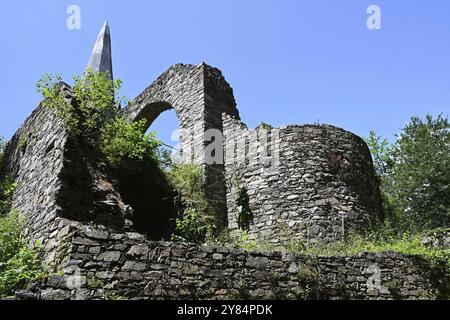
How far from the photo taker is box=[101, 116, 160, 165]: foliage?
835 centimetres

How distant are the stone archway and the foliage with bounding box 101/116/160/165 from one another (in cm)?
162

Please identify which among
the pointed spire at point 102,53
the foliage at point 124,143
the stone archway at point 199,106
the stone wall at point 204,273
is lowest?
the stone wall at point 204,273

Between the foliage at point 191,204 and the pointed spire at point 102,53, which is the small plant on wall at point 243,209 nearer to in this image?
the foliage at point 191,204

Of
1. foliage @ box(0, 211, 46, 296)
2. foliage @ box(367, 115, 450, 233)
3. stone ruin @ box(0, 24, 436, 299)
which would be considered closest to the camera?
stone ruin @ box(0, 24, 436, 299)

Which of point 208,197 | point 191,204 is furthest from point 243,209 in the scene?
point 191,204

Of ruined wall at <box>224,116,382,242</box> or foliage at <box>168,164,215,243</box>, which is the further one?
ruined wall at <box>224,116,382,242</box>

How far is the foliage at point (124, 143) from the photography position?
8.35m

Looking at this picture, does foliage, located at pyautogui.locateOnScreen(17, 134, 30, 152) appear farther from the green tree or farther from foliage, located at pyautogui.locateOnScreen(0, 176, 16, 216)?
the green tree

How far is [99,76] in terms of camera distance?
8664 millimetres

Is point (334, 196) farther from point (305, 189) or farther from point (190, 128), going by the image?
point (190, 128)

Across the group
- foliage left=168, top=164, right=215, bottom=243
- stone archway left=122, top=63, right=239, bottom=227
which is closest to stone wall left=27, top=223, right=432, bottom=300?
foliage left=168, top=164, right=215, bottom=243

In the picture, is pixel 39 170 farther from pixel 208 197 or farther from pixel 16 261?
pixel 208 197

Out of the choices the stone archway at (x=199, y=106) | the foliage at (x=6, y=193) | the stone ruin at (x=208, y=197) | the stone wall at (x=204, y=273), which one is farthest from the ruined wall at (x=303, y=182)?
the foliage at (x=6, y=193)
